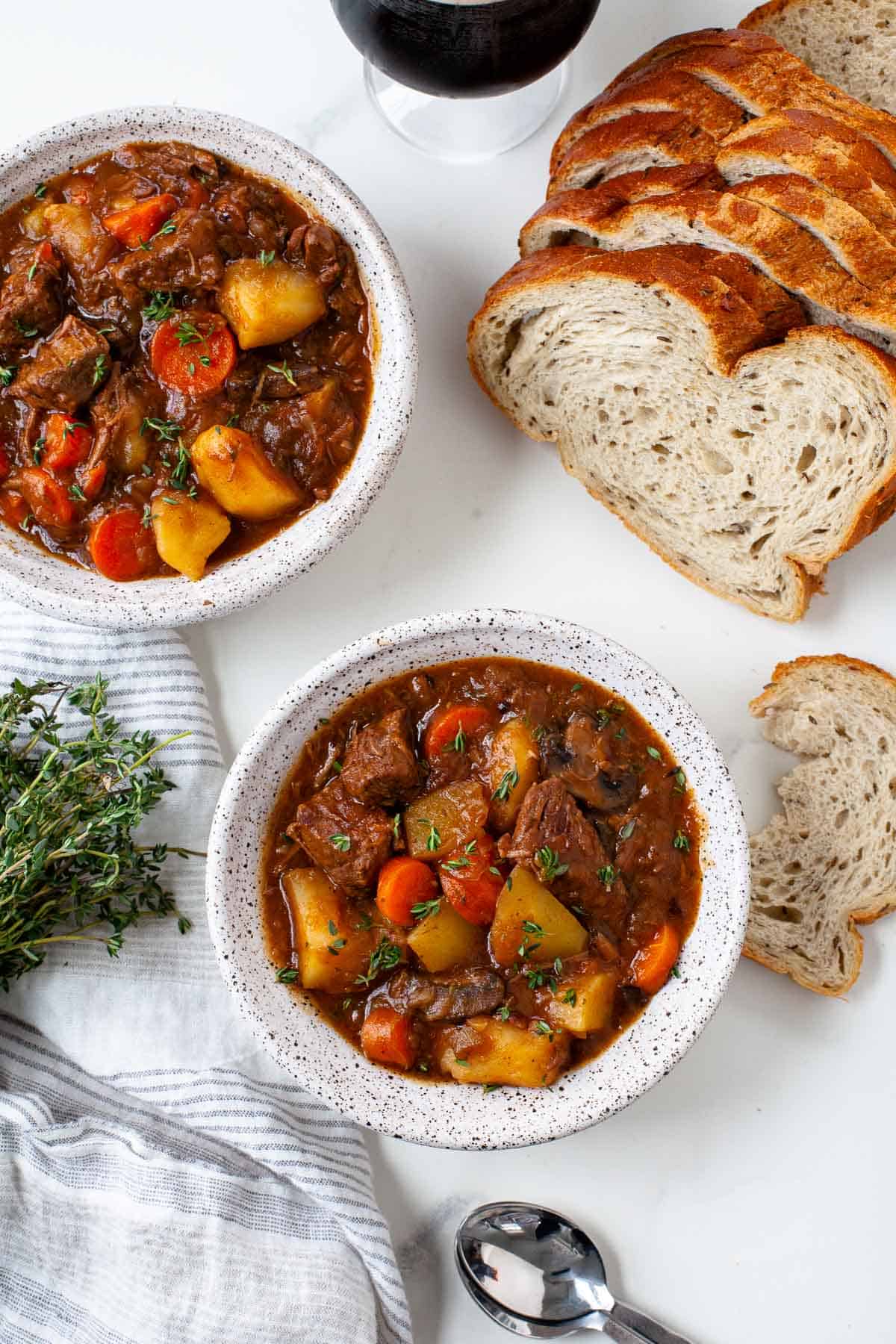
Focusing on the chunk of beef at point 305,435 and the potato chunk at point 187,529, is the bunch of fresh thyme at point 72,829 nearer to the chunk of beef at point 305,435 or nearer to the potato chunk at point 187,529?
the potato chunk at point 187,529

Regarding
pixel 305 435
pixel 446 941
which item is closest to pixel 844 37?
pixel 305 435

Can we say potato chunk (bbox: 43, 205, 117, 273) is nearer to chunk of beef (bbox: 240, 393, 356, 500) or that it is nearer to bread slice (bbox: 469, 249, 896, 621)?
chunk of beef (bbox: 240, 393, 356, 500)

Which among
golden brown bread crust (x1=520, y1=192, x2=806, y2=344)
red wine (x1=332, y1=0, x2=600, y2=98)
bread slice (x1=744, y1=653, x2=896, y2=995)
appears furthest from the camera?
bread slice (x1=744, y1=653, x2=896, y2=995)

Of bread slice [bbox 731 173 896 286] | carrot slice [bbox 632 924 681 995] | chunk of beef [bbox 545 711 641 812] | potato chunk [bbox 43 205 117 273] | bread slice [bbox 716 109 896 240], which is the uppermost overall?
bread slice [bbox 716 109 896 240]

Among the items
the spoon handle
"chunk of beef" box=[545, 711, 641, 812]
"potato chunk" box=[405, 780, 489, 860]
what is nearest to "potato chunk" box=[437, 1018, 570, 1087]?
"potato chunk" box=[405, 780, 489, 860]

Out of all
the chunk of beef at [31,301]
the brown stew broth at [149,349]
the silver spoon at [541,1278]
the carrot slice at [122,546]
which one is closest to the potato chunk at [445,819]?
the brown stew broth at [149,349]

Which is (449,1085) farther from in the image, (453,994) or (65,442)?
(65,442)

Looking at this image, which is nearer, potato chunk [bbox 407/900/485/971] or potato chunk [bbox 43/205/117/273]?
potato chunk [bbox 407/900/485/971]

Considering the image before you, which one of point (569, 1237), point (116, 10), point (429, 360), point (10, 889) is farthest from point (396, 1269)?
point (116, 10)
